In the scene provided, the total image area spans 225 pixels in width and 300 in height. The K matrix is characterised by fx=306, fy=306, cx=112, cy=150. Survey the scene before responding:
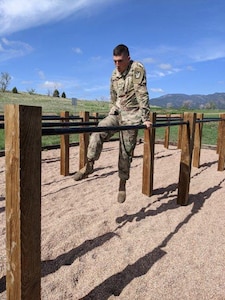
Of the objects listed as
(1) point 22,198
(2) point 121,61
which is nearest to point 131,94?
(2) point 121,61

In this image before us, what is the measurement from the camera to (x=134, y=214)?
134 inches

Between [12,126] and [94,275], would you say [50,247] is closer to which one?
[94,275]

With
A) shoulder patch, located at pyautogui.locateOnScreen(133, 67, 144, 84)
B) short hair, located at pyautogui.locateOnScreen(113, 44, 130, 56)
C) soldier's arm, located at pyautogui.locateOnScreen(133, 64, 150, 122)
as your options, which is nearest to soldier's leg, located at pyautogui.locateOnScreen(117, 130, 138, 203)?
soldier's arm, located at pyautogui.locateOnScreen(133, 64, 150, 122)

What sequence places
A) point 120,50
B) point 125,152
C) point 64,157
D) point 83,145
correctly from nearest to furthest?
point 120,50
point 125,152
point 64,157
point 83,145

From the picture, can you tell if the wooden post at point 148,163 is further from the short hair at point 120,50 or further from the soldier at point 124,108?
the short hair at point 120,50

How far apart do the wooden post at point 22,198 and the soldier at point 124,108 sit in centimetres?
192

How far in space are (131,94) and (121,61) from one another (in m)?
0.39

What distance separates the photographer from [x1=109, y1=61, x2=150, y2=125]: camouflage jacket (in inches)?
135

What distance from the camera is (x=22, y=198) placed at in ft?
4.40

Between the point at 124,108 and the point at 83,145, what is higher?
the point at 124,108

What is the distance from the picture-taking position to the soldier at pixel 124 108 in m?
3.35

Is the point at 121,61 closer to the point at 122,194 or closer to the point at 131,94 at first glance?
the point at 131,94

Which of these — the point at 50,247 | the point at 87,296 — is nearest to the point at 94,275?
the point at 87,296

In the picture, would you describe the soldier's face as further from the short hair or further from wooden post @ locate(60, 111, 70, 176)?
wooden post @ locate(60, 111, 70, 176)
